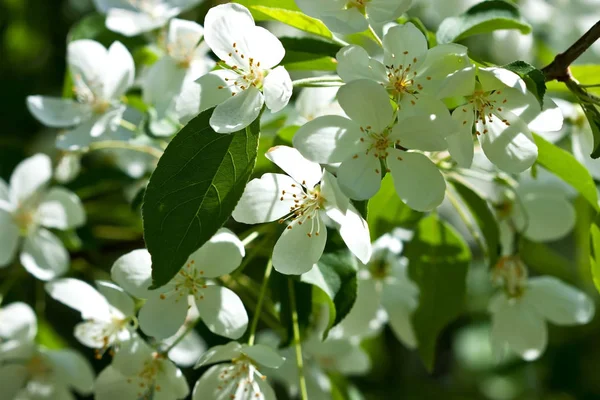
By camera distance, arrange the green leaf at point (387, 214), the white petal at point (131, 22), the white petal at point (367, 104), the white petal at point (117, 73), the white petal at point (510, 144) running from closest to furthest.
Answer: the white petal at point (367, 104) → the white petal at point (510, 144) → the green leaf at point (387, 214) → the white petal at point (117, 73) → the white petal at point (131, 22)

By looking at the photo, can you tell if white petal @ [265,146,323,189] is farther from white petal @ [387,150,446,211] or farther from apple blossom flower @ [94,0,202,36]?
apple blossom flower @ [94,0,202,36]

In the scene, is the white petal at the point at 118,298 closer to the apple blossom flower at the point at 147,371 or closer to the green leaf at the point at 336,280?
the apple blossom flower at the point at 147,371

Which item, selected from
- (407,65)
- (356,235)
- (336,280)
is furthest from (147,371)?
(407,65)

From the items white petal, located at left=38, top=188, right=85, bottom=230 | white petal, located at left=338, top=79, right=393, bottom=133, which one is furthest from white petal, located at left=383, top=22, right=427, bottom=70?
white petal, located at left=38, top=188, right=85, bottom=230

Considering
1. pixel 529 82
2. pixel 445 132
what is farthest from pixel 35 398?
pixel 529 82

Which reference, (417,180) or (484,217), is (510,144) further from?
(484,217)

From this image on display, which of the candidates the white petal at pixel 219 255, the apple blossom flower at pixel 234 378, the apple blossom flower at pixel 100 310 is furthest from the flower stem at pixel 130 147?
the apple blossom flower at pixel 234 378

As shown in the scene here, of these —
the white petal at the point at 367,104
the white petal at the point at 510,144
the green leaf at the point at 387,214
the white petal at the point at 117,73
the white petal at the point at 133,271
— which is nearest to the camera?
the white petal at the point at 367,104
